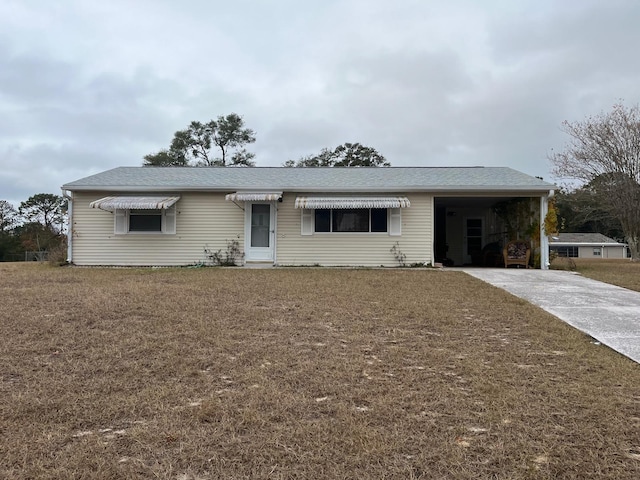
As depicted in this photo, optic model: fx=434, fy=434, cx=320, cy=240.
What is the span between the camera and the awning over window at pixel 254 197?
1233 centimetres

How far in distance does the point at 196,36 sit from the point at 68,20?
3.48m

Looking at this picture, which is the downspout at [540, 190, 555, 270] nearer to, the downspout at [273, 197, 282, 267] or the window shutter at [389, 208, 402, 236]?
the window shutter at [389, 208, 402, 236]

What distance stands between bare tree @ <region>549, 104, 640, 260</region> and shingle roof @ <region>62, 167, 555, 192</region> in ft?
28.3

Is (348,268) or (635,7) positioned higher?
(635,7)

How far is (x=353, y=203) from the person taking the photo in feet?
40.5

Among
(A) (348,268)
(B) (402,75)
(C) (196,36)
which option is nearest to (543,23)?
(B) (402,75)

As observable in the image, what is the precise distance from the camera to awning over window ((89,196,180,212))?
1223 centimetres

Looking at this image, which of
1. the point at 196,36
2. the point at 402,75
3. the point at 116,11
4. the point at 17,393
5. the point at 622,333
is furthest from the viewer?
the point at 402,75

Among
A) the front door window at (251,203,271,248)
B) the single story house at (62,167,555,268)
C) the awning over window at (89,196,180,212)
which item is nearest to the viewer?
the awning over window at (89,196,180,212)

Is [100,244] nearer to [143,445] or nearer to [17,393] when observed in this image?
[17,393]

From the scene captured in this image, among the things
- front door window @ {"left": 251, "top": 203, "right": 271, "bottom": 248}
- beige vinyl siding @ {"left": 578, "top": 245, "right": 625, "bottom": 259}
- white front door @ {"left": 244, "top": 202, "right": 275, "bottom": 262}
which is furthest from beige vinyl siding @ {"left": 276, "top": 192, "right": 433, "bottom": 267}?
beige vinyl siding @ {"left": 578, "top": 245, "right": 625, "bottom": 259}

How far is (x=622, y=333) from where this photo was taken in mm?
4891

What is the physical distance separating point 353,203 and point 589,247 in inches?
1511

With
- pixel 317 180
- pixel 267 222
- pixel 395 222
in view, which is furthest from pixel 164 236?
pixel 395 222
